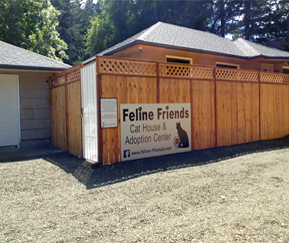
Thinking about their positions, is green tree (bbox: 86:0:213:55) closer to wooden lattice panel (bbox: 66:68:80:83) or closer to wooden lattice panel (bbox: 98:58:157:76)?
wooden lattice panel (bbox: 66:68:80:83)

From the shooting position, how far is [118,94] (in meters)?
6.29

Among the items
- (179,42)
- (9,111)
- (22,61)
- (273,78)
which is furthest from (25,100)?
(273,78)

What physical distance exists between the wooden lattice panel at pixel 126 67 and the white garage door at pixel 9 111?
4.43 metres

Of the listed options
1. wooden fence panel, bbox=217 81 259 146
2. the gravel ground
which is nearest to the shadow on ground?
the gravel ground

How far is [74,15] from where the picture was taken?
1192 inches

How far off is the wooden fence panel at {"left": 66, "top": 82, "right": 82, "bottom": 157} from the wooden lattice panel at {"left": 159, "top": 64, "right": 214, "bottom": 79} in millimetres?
2375

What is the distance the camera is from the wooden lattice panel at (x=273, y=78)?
9625mm

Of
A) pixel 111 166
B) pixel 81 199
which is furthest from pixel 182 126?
pixel 81 199

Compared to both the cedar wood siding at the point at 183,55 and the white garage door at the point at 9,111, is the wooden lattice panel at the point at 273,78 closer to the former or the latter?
the cedar wood siding at the point at 183,55

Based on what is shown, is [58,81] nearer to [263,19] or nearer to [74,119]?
[74,119]

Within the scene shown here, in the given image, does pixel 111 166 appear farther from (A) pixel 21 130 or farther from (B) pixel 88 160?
(A) pixel 21 130

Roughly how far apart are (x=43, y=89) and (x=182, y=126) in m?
5.34

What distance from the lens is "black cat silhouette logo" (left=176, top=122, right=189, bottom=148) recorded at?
24.2ft

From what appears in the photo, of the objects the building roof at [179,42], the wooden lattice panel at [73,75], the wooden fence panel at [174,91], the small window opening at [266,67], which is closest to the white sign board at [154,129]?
the wooden fence panel at [174,91]
